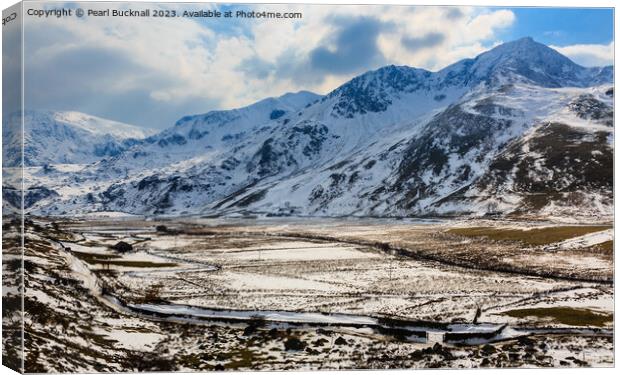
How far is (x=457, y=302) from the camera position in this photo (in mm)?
45594

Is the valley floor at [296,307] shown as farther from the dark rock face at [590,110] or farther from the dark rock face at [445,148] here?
the dark rock face at [445,148]

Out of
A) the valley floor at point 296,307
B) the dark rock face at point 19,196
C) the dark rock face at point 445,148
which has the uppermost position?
the dark rock face at point 445,148

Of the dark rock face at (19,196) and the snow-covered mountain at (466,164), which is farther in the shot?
the snow-covered mountain at (466,164)

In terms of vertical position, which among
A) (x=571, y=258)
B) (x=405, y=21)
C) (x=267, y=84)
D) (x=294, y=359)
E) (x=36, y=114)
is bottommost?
(x=294, y=359)

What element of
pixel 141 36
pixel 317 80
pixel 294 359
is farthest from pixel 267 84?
pixel 294 359

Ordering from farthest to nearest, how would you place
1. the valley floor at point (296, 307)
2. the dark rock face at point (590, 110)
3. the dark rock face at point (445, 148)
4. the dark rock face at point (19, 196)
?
the dark rock face at point (445, 148) → the dark rock face at point (590, 110) → the valley floor at point (296, 307) → the dark rock face at point (19, 196)

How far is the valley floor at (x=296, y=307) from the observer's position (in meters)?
39.0

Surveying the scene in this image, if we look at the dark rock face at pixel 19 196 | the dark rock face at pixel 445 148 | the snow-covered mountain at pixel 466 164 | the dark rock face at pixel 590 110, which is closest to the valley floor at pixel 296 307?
the dark rock face at pixel 19 196

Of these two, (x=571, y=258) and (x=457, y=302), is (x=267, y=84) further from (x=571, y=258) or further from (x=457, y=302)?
(x=571, y=258)

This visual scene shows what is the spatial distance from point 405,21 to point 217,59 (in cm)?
1318

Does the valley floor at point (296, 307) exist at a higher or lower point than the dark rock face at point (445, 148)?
lower

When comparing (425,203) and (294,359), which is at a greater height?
(425,203)

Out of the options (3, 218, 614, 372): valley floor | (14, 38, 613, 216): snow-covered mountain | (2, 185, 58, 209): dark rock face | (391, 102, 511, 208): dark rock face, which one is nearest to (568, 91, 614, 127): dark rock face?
(14, 38, 613, 216): snow-covered mountain

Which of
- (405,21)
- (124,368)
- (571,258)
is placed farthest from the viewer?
(571,258)
